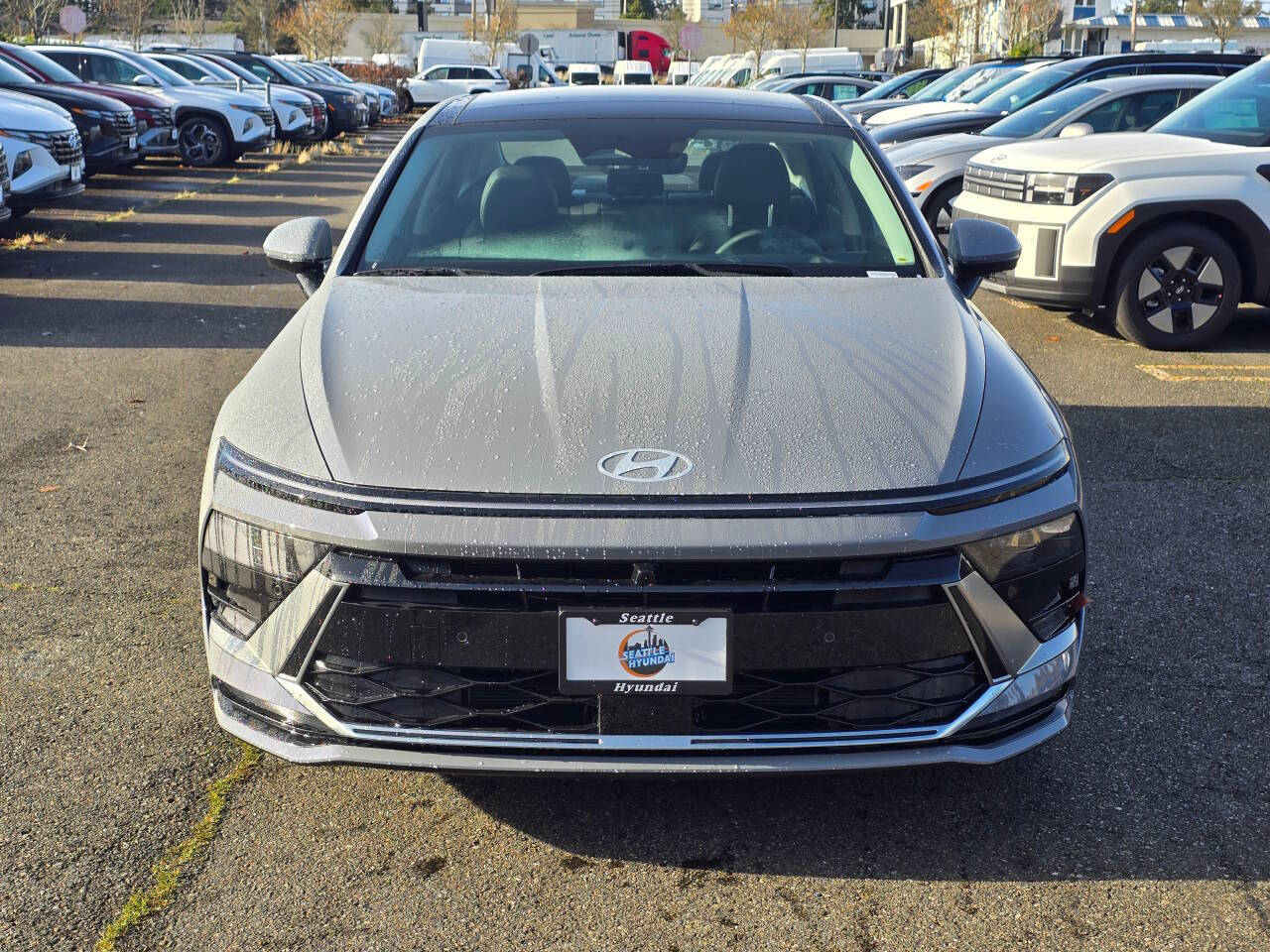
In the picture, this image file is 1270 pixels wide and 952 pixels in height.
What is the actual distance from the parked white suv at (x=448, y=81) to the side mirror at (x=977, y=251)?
36621mm

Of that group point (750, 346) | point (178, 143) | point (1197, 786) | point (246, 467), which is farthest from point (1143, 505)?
point (178, 143)

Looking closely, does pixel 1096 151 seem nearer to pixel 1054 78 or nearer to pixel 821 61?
pixel 1054 78

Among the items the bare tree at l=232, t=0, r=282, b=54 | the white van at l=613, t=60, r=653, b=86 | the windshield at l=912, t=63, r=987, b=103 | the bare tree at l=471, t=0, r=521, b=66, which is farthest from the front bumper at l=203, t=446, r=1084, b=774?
the white van at l=613, t=60, r=653, b=86

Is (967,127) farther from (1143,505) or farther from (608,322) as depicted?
(608,322)

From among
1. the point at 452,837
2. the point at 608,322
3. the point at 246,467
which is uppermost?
the point at 608,322

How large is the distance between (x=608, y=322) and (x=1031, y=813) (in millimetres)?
1514

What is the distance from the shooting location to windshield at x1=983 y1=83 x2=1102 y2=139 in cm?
1095

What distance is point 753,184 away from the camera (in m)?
4.15

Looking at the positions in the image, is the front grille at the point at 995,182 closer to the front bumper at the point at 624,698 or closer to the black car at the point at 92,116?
the front bumper at the point at 624,698

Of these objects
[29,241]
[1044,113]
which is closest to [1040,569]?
[1044,113]

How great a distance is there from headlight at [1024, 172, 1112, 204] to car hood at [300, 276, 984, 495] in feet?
14.8

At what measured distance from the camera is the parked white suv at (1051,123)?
1073 centimetres

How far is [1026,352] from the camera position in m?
7.88

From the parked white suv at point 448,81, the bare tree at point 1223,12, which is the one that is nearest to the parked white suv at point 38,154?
the parked white suv at point 448,81
